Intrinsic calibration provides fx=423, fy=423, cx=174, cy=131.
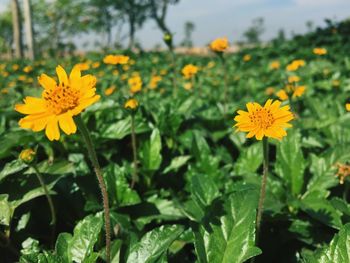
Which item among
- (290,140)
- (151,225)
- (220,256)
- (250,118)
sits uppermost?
(250,118)

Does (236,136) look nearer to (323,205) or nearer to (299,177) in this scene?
(299,177)

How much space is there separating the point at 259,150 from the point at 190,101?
0.75m

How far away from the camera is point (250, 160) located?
7.29 ft

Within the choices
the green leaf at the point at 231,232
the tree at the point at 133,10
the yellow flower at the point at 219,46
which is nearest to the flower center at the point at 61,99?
the green leaf at the point at 231,232

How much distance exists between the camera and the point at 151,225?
195 cm

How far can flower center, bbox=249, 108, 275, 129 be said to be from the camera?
1.38 meters

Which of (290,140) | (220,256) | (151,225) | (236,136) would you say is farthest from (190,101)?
(220,256)

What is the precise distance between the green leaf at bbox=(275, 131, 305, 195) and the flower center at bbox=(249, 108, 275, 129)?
0.68 meters

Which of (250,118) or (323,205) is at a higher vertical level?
(250,118)

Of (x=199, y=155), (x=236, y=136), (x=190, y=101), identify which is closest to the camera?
(x=199, y=155)

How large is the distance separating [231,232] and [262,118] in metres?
0.41

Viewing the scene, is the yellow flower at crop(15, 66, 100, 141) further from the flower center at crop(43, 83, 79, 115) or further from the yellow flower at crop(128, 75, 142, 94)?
the yellow flower at crop(128, 75, 142, 94)

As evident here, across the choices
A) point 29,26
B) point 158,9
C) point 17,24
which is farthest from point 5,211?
point 158,9

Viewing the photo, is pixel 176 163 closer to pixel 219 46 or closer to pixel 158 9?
pixel 219 46
